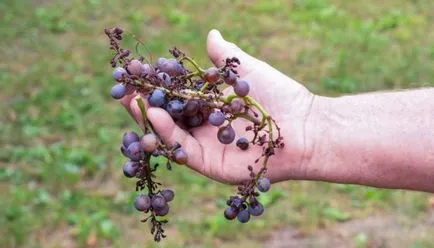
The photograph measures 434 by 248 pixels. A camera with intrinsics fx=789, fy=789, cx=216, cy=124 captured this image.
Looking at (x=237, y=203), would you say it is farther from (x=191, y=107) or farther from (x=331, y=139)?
(x=331, y=139)

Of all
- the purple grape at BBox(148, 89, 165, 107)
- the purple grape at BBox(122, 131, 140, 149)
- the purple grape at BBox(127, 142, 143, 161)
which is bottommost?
the purple grape at BBox(127, 142, 143, 161)

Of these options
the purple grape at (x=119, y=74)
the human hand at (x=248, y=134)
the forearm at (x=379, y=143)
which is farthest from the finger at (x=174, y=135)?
the forearm at (x=379, y=143)

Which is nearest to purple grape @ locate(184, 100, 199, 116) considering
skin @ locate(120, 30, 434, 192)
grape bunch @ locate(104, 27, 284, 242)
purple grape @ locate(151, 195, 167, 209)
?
grape bunch @ locate(104, 27, 284, 242)

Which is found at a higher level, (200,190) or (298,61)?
(298,61)

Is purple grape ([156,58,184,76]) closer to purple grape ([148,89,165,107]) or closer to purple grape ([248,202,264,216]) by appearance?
purple grape ([148,89,165,107])

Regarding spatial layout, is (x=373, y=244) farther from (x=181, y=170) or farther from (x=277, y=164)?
(x=277, y=164)

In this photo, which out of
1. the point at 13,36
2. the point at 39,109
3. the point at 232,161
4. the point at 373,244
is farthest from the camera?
the point at 13,36

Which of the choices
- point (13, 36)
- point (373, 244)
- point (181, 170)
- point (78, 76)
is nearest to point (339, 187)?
point (373, 244)
